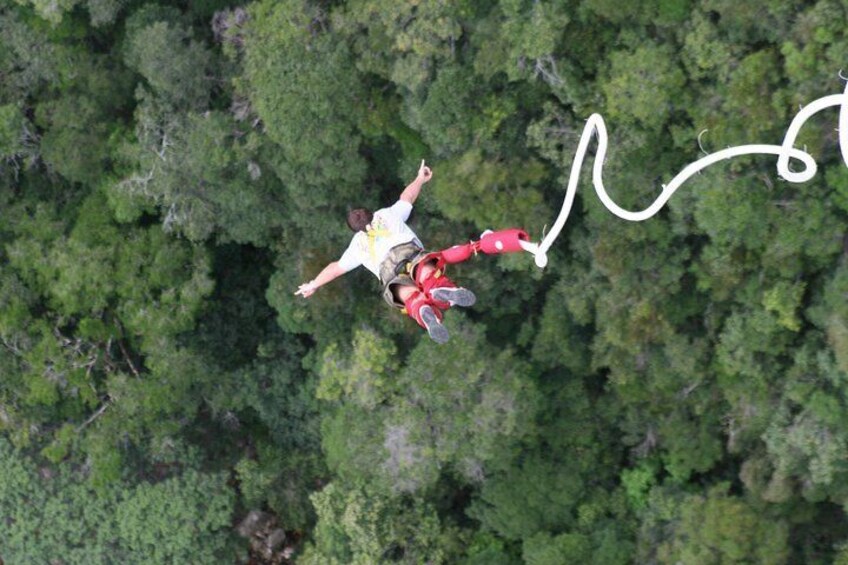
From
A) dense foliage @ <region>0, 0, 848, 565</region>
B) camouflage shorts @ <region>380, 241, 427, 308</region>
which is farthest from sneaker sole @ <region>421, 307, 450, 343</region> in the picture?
dense foliage @ <region>0, 0, 848, 565</region>

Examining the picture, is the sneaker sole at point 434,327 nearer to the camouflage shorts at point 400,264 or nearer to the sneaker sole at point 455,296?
the sneaker sole at point 455,296

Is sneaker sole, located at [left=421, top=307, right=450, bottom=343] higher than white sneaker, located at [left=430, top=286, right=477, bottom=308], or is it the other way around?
white sneaker, located at [left=430, top=286, right=477, bottom=308]

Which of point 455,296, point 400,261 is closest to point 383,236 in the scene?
point 400,261

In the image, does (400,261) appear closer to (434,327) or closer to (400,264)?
(400,264)

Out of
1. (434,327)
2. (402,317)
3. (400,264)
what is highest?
(402,317)

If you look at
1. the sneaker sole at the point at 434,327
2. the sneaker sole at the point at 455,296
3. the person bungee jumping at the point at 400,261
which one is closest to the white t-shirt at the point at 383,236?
the person bungee jumping at the point at 400,261

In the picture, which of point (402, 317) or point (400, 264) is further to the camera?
point (402, 317)

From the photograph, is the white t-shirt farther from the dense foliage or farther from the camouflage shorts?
the dense foliage

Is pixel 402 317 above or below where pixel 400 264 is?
above
